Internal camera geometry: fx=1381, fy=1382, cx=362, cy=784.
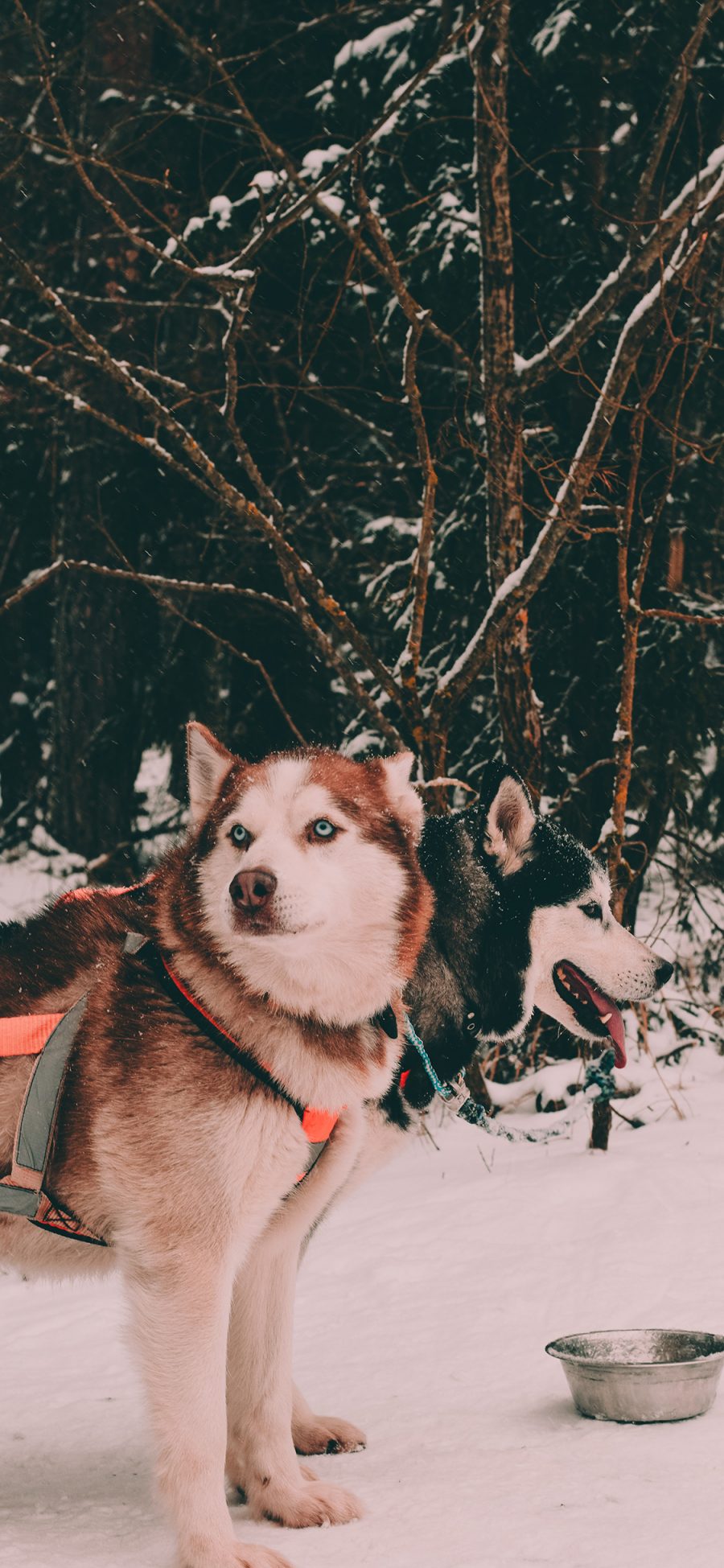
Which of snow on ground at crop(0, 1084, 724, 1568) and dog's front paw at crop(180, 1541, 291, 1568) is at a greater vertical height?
dog's front paw at crop(180, 1541, 291, 1568)

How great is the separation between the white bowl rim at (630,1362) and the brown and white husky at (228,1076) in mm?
660

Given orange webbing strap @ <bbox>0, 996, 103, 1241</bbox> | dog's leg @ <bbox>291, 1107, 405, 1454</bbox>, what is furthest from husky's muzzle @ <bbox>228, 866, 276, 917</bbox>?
dog's leg @ <bbox>291, 1107, 405, 1454</bbox>

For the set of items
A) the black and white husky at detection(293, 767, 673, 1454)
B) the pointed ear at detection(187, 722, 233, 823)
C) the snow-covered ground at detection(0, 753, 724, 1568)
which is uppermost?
the pointed ear at detection(187, 722, 233, 823)

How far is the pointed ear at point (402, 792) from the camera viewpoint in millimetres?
3061

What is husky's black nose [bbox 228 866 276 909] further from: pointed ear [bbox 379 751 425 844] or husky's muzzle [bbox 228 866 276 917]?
pointed ear [bbox 379 751 425 844]

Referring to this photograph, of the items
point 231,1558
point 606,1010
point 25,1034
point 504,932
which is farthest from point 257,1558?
point 606,1010

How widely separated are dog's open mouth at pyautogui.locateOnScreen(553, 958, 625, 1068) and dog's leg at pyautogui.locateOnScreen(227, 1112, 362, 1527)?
1.39 metres

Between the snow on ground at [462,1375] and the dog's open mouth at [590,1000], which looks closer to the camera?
the snow on ground at [462,1375]

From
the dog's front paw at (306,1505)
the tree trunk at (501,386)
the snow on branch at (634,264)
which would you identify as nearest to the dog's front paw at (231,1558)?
the dog's front paw at (306,1505)

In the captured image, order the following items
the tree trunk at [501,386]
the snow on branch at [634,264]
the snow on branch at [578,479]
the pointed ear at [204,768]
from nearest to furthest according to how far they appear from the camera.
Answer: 1. the pointed ear at [204,768]
2. the snow on branch at [634,264]
3. the snow on branch at [578,479]
4. the tree trunk at [501,386]

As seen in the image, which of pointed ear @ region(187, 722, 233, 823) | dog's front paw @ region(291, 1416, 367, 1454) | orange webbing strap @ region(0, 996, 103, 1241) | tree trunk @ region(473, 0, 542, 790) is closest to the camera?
orange webbing strap @ region(0, 996, 103, 1241)

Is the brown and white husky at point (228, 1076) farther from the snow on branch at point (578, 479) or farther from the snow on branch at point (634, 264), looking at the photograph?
the snow on branch at point (634, 264)

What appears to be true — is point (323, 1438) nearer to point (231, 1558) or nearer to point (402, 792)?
point (231, 1558)

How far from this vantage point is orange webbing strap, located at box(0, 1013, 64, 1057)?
2.74m
